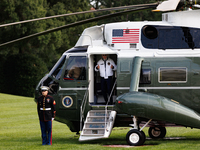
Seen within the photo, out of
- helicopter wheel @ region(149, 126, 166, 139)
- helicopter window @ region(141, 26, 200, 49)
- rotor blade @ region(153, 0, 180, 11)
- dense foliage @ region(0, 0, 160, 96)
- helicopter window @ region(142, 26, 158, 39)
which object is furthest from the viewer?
dense foliage @ region(0, 0, 160, 96)

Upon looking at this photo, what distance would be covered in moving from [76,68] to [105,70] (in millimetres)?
961

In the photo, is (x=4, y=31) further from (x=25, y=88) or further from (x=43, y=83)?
(x=43, y=83)

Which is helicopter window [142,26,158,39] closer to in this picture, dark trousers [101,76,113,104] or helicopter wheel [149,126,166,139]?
dark trousers [101,76,113,104]

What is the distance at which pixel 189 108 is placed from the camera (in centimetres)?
1126

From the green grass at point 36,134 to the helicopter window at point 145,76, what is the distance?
6.36ft

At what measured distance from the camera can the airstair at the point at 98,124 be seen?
11.2 meters

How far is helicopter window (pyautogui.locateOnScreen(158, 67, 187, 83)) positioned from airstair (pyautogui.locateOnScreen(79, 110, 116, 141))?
1.89m

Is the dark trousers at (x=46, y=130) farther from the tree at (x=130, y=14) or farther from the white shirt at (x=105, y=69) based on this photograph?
the tree at (x=130, y=14)

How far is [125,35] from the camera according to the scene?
12.3m

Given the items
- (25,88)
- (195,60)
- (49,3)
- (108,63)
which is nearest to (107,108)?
(108,63)

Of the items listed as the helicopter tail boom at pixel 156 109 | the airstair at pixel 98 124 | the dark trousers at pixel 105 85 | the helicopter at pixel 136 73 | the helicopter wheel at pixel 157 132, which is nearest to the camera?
the helicopter tail boom at pixel 156 109

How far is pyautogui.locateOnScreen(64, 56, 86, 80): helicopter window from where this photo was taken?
12.3 m

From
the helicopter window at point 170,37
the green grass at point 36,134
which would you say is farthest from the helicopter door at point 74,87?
the helicopter window at point 170,37

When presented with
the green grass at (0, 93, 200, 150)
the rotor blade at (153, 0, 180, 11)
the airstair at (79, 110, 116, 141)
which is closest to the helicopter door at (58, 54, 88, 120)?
the airstair at (79, 110, 116, 141)
